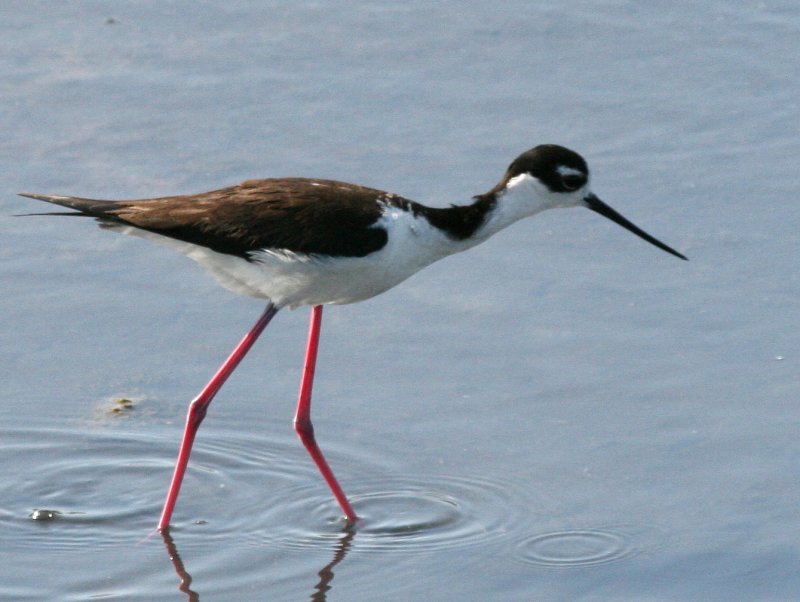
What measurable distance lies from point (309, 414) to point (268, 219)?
0.84 meters

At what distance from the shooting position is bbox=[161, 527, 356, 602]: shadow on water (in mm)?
6082

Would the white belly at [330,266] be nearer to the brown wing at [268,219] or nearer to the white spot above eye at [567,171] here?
the brown wing at [268,219]

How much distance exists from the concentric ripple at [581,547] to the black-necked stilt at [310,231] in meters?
0.77

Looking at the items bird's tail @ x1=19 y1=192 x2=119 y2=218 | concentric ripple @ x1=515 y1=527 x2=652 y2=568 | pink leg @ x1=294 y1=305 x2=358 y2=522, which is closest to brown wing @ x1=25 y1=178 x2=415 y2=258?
bird's tail @ x1=19 y1=192 x2=119 y2=218

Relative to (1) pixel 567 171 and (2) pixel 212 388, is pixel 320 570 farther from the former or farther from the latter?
(1) pixel 567 171

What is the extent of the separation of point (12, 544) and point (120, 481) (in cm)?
63

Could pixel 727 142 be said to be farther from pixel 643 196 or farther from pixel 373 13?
pixel 373 13

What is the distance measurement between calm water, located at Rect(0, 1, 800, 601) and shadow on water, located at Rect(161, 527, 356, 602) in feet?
0.05

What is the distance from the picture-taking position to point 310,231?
658 centimetres

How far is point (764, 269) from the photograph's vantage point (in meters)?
7.93

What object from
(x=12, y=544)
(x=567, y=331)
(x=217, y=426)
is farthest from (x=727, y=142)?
(x=12, y=544)

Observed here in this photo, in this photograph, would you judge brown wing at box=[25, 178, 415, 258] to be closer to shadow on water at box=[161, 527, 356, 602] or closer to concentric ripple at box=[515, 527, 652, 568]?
shadow on water at box=[161, 527, 356, 602]

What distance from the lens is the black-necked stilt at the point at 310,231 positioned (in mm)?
6605

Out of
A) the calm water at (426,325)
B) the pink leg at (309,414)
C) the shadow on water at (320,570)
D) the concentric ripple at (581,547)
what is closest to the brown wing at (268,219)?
the pink leg at (309,414)
